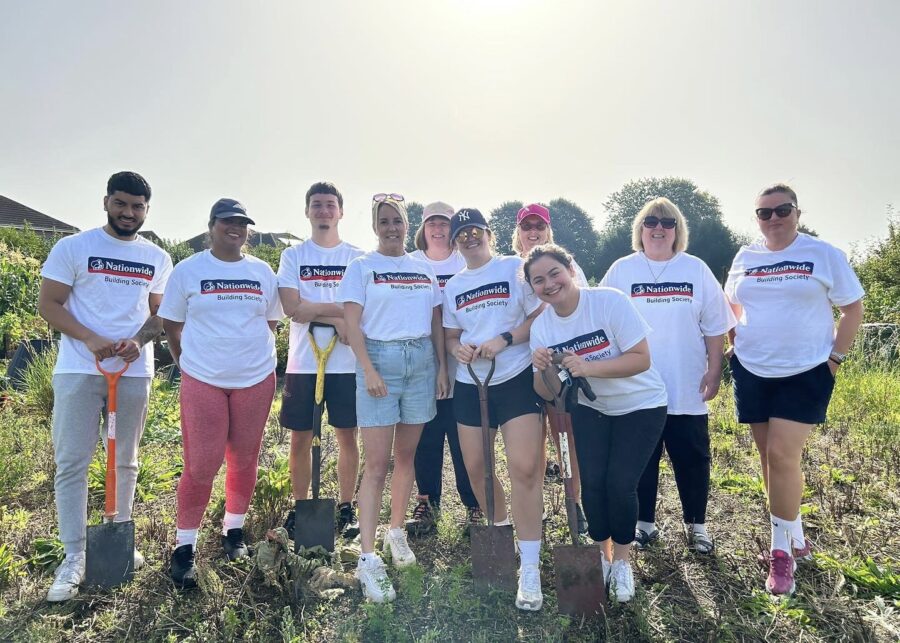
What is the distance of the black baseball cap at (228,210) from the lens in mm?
3238

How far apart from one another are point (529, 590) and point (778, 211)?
2.74 m

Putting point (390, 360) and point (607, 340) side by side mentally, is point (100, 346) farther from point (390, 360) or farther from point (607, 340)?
point (607, 340)

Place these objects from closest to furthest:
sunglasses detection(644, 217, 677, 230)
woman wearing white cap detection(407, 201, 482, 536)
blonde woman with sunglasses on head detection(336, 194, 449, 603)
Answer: blonde woman with sunglasses on head detection(336, 194, 449, 603) < sunglasses detection(644, 217, 677, 230) < woman wearing white cap detection(407, 201, 482, 536)

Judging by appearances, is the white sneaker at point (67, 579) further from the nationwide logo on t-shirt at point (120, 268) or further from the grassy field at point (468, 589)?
the nationwide logo on t-shirt at point (120, 268)

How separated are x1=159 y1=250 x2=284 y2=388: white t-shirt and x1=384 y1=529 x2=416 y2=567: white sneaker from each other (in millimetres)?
1354

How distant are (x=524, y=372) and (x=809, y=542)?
2.35 m

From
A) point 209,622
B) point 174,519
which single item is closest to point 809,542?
point 209,622

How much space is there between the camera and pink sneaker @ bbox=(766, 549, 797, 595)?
2957mm

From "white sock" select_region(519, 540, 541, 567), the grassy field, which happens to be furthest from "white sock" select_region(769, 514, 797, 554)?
"white sock" select_region(519, 540, 541, 567)

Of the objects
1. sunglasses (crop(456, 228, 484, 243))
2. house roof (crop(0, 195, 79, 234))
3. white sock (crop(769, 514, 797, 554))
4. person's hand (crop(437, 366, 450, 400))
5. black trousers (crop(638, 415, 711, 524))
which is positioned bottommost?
white sock (crop(769, 514, 797, 554))

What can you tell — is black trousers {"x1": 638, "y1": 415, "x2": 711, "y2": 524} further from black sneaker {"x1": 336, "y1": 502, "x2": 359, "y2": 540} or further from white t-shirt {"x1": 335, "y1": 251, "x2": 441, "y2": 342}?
black sneaker {"x1": 336, "y1": 502, "x2": 359, "y2": 540}

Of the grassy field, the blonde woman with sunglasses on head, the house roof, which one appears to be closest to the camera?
the grassy field

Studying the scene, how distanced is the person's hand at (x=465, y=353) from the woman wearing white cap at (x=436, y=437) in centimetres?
84

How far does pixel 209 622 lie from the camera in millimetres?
2740
